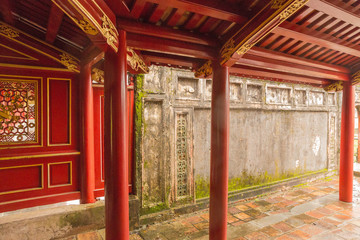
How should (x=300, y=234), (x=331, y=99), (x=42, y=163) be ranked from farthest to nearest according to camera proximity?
1. (x=331, y=99)
2. (x=300, y=234)
3. (x=42, y=163)

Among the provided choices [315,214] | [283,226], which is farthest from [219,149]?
[315,214]

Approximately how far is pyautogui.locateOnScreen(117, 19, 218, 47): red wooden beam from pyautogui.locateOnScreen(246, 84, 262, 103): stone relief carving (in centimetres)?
335

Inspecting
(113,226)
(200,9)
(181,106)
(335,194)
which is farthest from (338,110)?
(113,226)

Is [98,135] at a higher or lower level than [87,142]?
higher

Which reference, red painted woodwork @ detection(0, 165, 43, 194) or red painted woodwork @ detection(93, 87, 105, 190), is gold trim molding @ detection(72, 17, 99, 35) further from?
red painted woodwork @ detection(0, 165, 43, 194)

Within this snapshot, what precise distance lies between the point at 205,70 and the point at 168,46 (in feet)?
3.23

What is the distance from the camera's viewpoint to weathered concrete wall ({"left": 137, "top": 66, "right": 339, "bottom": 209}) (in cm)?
457

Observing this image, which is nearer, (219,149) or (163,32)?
(163,32)

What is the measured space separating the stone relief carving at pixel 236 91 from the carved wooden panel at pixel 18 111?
4720mm

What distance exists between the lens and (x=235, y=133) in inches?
227

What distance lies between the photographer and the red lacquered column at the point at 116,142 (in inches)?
90.6

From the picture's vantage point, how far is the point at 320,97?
7805 millimetres

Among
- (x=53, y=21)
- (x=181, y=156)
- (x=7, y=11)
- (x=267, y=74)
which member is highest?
(x=7, y=11)

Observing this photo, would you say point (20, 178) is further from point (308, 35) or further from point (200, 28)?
point (308, 35)
